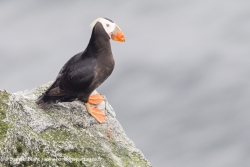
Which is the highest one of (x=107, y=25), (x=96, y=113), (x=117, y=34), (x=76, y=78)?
(x=107, y=25)

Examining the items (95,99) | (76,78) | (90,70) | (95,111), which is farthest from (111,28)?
(95,111)

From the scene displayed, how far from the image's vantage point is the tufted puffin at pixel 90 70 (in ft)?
27.6

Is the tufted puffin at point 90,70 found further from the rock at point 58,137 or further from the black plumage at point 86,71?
the rock at point 58,137

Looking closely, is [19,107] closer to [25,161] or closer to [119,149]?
[25,161]

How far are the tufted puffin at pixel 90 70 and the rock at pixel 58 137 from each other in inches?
6.2

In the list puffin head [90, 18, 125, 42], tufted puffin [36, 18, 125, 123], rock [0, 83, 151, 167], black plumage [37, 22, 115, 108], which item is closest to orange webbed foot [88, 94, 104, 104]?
tufted puffin [36, 18, 125, 123]

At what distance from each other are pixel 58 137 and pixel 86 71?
7.05 feet

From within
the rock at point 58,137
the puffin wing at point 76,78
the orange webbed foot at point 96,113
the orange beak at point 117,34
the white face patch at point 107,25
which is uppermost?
the white face patch at point 107,25

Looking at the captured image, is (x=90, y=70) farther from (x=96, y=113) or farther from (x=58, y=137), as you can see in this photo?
(x=58, y=137)

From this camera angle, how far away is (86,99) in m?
8.52

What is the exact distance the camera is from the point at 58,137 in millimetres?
6598

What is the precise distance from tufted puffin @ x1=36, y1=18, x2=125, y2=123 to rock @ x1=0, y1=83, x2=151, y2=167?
0.16 metres

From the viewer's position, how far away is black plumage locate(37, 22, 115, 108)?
8461mm

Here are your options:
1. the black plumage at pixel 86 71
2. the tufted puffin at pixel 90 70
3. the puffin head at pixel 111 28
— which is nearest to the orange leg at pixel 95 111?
the tufted puffin at pixel 90 70
